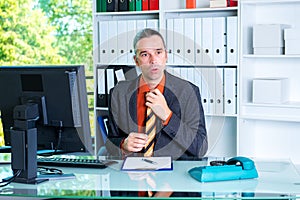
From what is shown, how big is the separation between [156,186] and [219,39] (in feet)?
7.21

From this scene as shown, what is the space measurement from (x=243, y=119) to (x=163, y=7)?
1.04m

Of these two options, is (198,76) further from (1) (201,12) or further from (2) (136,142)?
(2) (136,142)

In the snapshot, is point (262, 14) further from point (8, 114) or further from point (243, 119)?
point (8, 114)

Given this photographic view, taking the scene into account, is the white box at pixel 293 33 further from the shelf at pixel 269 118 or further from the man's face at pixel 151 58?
the man's face at pixel 151 58

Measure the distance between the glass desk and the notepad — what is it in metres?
0.04

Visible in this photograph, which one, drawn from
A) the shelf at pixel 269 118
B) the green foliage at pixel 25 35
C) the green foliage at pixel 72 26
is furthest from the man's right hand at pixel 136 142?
the green foliage at pixel 25 35

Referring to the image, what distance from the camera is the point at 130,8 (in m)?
4.57

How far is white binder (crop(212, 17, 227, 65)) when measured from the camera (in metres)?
4.19

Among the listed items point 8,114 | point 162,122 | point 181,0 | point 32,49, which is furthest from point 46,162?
point 32,49

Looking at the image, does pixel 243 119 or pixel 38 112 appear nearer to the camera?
pixel 38 112

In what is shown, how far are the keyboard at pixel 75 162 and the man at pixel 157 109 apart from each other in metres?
0.23

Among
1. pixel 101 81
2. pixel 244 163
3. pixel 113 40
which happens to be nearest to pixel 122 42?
pixel 113 40

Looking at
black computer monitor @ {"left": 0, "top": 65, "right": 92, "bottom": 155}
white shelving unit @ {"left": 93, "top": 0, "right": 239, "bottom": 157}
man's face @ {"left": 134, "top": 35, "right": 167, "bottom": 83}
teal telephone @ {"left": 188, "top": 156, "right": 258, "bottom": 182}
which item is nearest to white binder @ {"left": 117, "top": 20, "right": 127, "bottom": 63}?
white shelving unit @ {"left": 93, "top": 0, "right": 239, "bottom": 157}

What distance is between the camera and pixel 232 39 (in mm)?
4160
